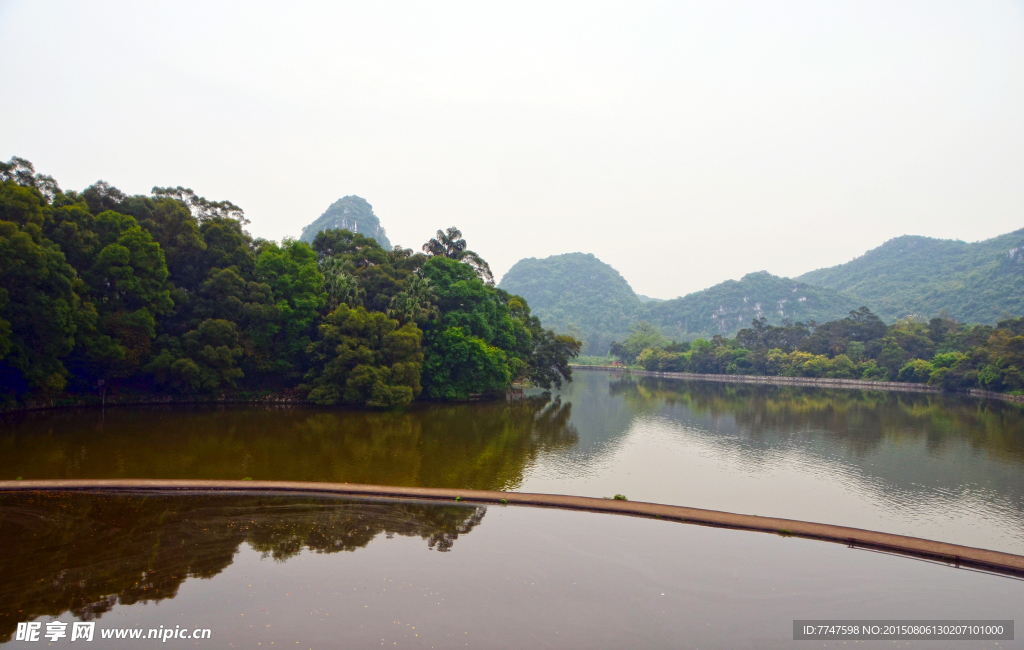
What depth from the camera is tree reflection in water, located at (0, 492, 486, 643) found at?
977 cm

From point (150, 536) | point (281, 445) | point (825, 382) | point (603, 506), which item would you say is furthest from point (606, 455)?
point (825, 382)

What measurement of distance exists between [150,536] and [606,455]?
18.0 m

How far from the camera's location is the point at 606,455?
83.3 feet

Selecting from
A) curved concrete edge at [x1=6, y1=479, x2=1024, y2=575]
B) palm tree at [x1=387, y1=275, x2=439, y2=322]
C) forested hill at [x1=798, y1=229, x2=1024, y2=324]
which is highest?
forested hill at [x1=798, y1=229, x2=1024, y2=324]

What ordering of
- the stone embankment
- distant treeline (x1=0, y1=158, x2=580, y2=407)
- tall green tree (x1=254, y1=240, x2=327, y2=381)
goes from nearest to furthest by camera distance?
distant treeline (x1=0, y1=158, x2=580, y2=407) → tall green tree (x1=254, y1=240, x2=327, y2=381) → the stone embankment

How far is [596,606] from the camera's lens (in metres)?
9.87

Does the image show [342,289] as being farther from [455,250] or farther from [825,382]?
[825,382]

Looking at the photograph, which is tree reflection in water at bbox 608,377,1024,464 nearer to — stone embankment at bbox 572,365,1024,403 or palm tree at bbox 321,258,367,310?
stone embankment at bbox 572,365,1024,403

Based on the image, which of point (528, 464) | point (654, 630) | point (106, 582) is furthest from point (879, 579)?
point (106, 582)

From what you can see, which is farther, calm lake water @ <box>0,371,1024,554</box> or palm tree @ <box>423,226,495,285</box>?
palm tree @ <box>423,226,495,285</box>

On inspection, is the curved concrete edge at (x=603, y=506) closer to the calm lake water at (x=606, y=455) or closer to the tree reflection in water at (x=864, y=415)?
the calm lake water at (x=606, y=455)

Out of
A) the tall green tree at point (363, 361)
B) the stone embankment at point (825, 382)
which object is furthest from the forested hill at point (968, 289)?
the tall green tree at point (363, 361)

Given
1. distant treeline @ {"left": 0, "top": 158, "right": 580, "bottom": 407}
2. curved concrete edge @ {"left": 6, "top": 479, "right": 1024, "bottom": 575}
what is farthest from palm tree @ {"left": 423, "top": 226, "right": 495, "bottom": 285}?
curved concrete edge @ {"left": 6, "top": 479, "right": 1024, "bottom": 575}

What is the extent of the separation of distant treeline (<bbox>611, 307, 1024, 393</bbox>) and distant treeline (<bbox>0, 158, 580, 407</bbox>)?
172 ft
